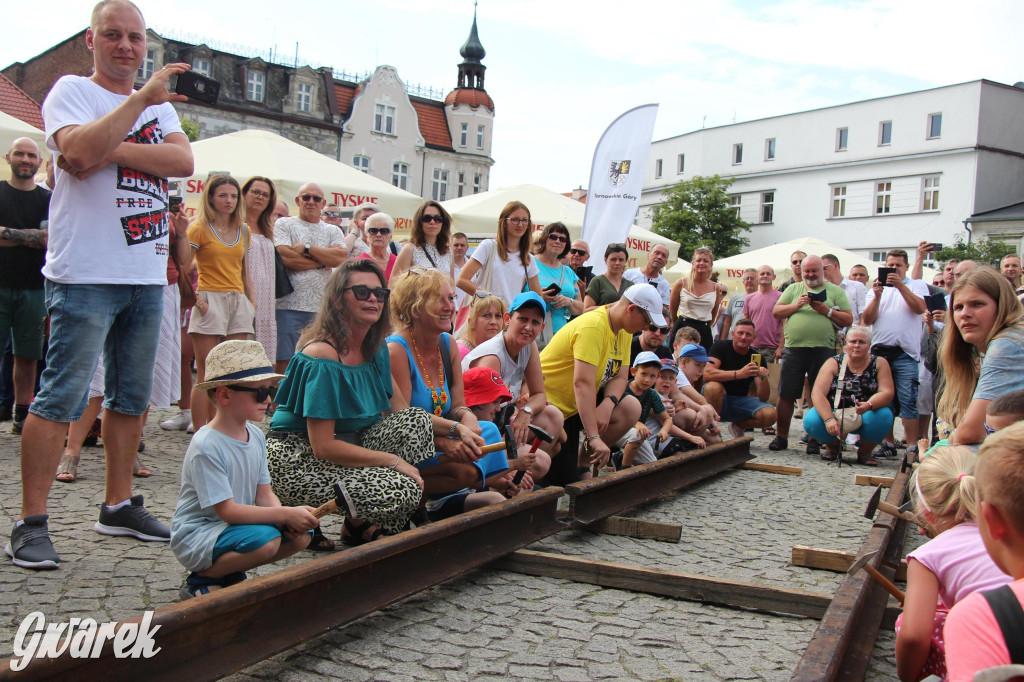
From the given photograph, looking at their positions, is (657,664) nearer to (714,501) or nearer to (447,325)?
(447,325)

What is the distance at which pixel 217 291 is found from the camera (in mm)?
6574

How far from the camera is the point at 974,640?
5.53 ft

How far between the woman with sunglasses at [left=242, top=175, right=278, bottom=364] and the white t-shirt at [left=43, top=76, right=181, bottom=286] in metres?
3.34

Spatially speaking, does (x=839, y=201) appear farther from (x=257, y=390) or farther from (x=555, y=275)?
(x=257, y=390)

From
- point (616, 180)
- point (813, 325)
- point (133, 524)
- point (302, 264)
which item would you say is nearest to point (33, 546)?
point (133, 524)

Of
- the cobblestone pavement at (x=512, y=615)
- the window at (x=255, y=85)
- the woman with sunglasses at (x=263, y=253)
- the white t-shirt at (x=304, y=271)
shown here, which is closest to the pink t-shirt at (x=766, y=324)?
the white t-shirt at (x=304, y=271)

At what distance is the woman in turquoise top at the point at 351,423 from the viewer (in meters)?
3.85

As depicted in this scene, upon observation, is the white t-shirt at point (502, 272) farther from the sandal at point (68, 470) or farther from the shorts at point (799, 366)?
the shorts at point (799, 366)

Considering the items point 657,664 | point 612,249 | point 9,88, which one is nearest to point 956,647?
point 657,664

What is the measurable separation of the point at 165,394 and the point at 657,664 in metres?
4.42

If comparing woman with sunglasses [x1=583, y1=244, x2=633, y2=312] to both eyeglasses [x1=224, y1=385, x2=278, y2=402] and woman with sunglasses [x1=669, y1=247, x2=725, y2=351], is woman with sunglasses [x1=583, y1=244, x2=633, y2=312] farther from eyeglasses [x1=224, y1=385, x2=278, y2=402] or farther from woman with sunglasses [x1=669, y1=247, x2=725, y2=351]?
eyeglasses [x1=224, y1=385, x2=278, y2=402]

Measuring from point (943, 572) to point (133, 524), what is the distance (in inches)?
137

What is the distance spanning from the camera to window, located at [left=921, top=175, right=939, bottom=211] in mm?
48656

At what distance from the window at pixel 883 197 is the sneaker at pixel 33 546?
176ft
